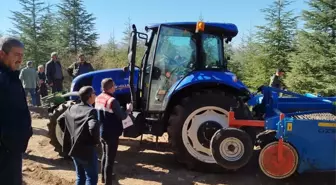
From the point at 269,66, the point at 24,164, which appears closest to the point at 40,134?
the point at 24,164

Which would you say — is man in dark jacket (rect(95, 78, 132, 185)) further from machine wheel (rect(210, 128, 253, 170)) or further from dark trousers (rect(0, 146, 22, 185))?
dark trousers (rect(0, 146, 22, 185))

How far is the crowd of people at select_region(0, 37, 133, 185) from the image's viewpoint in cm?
243

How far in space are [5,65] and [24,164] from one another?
3.52 metres

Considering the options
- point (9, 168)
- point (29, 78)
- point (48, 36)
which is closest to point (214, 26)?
point (9, 168)

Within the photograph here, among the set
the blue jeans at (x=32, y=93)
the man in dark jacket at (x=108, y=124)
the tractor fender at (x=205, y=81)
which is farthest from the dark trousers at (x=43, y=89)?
the man in dark jacket at (x=108, y=124)

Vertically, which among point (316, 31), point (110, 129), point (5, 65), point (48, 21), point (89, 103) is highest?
point (48, 21)

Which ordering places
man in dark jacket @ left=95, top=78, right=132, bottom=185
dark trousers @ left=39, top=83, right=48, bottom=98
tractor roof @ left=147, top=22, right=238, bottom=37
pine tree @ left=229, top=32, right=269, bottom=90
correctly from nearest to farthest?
man in dark jacket @ left=95, top=78, right=132, bottom=185, tractor roof @ left=147, top=22, right=238, bottom=37, dark trousers @ left=39, top=83, right=48, bottom=98, pine tree @ left=229, top=32, right=269, bottom=90

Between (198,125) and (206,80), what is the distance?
2.26ft

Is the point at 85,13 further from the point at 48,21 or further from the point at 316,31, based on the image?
the point at 316,31

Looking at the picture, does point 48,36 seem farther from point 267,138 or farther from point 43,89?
point 267,138

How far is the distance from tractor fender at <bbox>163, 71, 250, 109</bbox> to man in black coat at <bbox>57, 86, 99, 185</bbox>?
1627 millimetres

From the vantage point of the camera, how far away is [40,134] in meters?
7.56

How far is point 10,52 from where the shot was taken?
246 cm

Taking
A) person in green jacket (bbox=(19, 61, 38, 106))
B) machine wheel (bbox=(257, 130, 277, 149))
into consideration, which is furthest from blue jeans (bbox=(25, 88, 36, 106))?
machine wheel (bbox=(257, 130, 277, 149))
